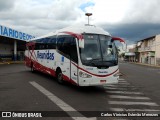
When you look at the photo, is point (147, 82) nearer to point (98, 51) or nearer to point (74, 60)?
point (98, 51)

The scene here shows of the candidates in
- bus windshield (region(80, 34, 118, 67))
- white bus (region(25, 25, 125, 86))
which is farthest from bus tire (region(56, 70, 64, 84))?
bus windshield (region(80, 34, 118, 67))

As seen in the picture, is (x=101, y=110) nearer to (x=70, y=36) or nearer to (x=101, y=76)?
(x=101, y=76)

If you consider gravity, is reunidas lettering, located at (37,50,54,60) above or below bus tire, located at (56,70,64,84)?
above

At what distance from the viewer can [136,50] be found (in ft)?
298

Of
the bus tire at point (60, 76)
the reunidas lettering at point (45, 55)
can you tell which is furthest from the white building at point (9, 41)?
the bus tire at point (60, 76)

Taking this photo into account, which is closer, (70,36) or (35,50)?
(70,36)

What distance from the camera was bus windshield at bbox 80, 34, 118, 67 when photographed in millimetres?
11672

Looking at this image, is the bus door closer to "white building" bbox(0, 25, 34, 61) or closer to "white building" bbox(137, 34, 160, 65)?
"white building" bbox(0, 25, 34, 61)

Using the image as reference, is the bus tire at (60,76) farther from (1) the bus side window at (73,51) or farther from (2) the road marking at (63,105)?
(2) the road marking at (63,105)

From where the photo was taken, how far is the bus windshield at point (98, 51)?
11672 mm

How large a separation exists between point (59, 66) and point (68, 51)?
170cm

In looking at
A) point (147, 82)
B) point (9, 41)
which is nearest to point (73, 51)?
point (147, 82)

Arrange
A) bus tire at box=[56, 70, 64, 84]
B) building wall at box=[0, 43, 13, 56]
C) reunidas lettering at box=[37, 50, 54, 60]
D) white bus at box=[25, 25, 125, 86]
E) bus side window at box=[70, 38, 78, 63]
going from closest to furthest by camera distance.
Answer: white bus at box=[25, 25, 125, 86], bus side window at box=[70, 38, 78, 63], bus tire at box=[56, 70, 64, 84], reunidas lettering at box=[37, 50, 54, 60], building wall at box=[0, 43, 13, 56]

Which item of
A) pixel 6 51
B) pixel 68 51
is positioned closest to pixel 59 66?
pixel 68 51
